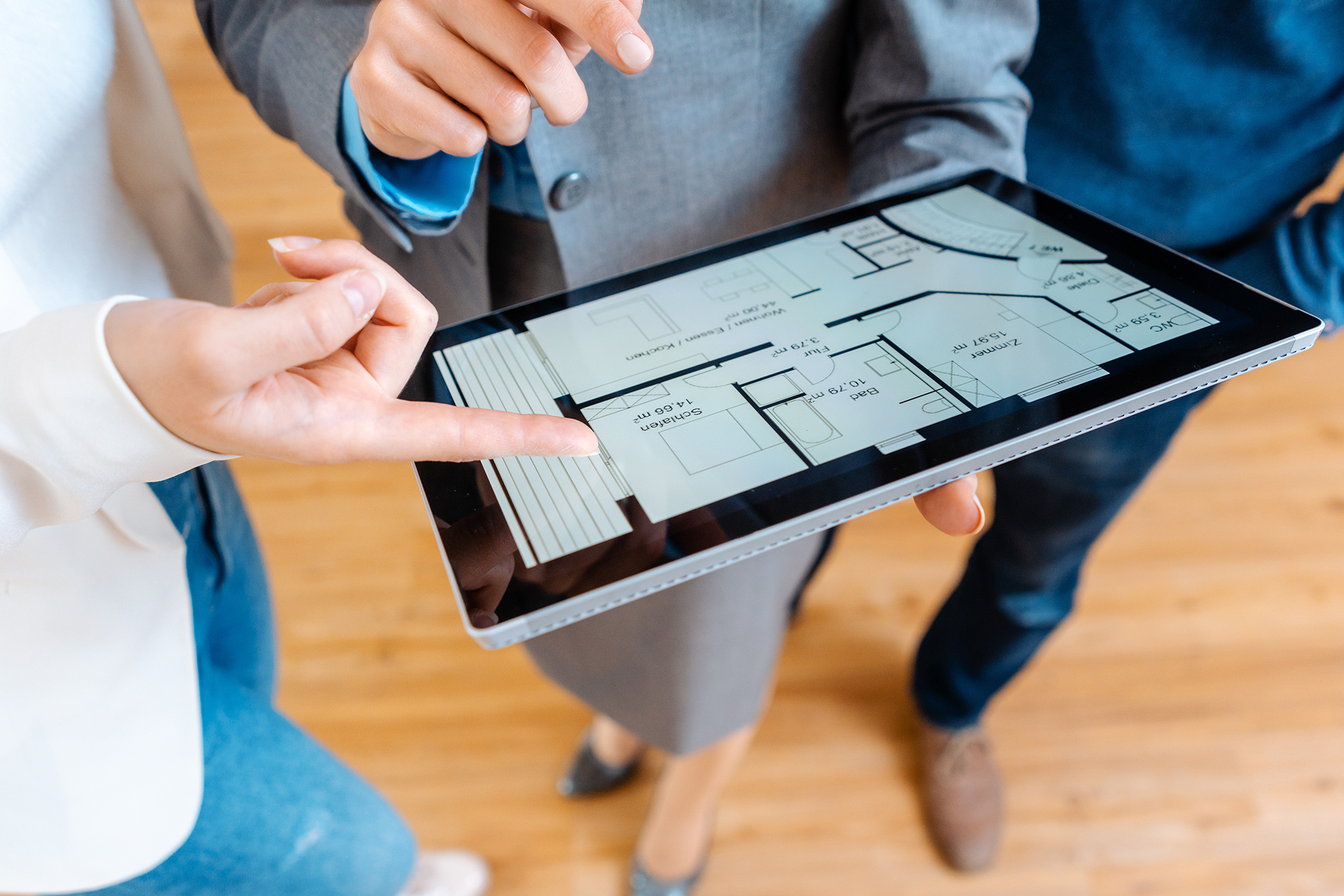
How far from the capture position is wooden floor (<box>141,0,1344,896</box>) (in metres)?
1.05

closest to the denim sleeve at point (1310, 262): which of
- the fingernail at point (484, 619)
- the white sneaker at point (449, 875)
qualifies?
the fingernail at point (484, 619)

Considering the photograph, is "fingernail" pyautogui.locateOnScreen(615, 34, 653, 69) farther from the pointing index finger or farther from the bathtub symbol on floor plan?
the bathtub symbol on floor plan

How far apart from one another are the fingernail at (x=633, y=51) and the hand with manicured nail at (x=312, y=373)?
0.15 meters

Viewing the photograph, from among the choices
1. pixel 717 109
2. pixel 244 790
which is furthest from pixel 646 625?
pixel 717 109

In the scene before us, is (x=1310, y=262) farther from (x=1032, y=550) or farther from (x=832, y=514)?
(x=832, y=514)

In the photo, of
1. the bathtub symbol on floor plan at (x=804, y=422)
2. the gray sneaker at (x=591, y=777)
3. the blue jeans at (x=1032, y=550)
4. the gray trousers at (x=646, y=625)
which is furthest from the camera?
the gray sneaker at (x=591, y=777)

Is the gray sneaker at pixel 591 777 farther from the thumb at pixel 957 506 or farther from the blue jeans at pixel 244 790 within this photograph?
the thumb at pixel 957 506

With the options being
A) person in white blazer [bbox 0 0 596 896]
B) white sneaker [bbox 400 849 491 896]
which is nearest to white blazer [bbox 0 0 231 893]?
person in white blazer [bbox 0 0 596 896]

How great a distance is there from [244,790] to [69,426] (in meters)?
0.32

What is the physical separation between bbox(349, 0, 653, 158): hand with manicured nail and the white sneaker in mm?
890

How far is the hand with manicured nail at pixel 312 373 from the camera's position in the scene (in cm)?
30

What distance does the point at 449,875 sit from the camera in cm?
100

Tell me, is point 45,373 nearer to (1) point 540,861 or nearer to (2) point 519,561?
(2) point 519,561

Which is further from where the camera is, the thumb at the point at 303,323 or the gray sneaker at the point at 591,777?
the gray sneaker at the point at 591,777
